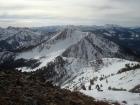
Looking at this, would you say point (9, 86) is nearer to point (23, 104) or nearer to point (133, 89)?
point (23, 104)

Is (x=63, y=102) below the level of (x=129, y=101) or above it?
above

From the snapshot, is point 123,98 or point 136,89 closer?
point 123,98

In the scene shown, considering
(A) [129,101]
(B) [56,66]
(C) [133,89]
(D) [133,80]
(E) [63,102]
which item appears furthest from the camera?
(B) [56,66]

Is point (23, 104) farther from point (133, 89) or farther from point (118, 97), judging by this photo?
point (133, 89)

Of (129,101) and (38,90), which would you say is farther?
(129,101)

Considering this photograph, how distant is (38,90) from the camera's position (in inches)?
698

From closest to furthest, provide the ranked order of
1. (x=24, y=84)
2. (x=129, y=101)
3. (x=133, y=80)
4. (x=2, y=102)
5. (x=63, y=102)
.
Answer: (x=2, y=102) → (x=63, y=102) → (x=24, y=84) → (x=129, y=101) → (x=133, y=80)

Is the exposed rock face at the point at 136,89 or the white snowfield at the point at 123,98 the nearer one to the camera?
the white snowfield at the point at 123,98

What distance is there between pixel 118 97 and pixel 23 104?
1219 centimetres

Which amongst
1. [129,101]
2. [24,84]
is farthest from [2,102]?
[129,101]

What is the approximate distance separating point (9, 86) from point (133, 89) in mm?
15708

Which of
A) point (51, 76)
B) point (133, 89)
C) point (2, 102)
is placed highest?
point (2, 102)

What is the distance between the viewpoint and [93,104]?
16969 millimetres

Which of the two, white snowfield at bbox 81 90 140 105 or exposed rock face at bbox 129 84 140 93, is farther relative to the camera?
exposed rock face at bbox 129 84 140 93
